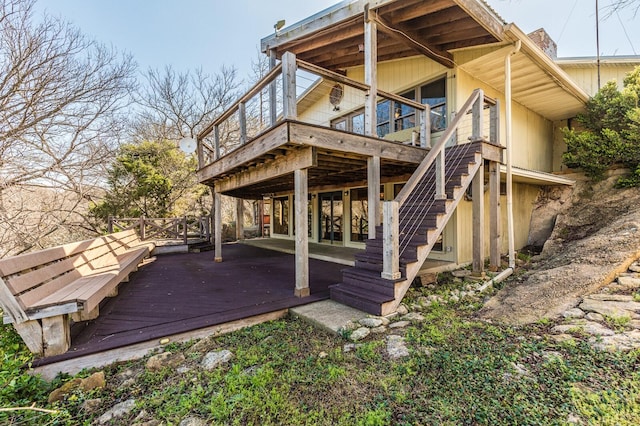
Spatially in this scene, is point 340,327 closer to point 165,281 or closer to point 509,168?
point 165,281

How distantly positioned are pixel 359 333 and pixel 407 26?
5568 millimetres

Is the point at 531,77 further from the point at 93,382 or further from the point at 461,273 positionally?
the point at 93,382

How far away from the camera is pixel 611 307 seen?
314cm

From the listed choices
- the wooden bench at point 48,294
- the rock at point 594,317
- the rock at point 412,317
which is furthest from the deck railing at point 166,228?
the rock at point 594,317

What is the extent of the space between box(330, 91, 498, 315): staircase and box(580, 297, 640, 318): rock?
176 cm

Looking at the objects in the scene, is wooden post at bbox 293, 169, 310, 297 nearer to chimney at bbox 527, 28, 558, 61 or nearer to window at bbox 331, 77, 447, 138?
window at bbox 331, 77, 447, 138

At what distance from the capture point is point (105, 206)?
1098 cm

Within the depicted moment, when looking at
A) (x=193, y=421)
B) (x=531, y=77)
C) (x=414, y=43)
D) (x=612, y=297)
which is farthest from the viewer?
(x=531, y=77)

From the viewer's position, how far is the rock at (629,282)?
3.60 meters

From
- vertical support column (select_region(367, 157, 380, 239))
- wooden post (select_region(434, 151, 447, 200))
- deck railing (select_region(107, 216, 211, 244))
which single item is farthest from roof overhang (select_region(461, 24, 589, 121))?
deck railing (select_region(107, 216, 211, 244))

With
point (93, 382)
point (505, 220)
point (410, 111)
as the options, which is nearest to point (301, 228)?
point (93, 382)

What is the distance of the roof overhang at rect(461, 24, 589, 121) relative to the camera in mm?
5574

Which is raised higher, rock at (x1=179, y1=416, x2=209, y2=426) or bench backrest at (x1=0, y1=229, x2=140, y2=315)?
bench backrest at (x1=0, y1=229, x2=140, y2=315)

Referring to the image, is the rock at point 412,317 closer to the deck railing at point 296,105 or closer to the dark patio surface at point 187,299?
the dark patio surface at point 187,299
